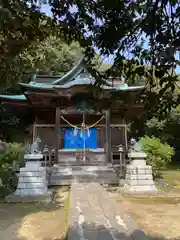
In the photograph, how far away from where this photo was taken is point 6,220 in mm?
6402

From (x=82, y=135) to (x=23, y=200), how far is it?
6374mm

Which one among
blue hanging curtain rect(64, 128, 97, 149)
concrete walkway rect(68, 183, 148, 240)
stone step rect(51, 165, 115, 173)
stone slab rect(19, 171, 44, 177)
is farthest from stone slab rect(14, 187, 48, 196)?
blue hanging curtain rect(64, 128, 97, 149)

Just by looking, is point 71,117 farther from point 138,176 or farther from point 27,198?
point 27,198

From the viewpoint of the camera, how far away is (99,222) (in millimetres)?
4918

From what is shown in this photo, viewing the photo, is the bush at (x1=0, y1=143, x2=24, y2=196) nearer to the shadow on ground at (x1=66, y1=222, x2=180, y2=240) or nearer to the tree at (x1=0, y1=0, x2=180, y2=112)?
the shadow on ground at (x1=66, y1=222, x2=180, y2=240)

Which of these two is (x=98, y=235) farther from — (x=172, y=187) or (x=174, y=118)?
(x=174, y=118)

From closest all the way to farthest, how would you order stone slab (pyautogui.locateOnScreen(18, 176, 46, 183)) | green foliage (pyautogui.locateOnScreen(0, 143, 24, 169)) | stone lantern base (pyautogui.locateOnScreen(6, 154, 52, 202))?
1. stone lantern base (pyautogui.locateOnScreen(6, 154, 52, 202))
2. stone slab (pyautogui.locateOnScreen(18, 176, 46, 183))
3. green foliage (pyautogui.locateOnScreen(0, 143, 24, 169))

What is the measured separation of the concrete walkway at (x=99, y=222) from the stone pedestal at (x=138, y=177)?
2.67 metres

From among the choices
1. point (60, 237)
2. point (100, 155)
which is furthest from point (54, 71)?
point (60, 237)

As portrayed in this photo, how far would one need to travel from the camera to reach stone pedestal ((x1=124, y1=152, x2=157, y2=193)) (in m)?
9.71

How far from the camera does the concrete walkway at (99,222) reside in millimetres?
4016

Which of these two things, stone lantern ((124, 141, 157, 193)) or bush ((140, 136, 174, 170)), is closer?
stone lantern ((124, 141, 157, 193))

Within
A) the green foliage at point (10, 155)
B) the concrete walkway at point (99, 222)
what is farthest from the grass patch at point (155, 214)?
the green foliage at point (10, 155)

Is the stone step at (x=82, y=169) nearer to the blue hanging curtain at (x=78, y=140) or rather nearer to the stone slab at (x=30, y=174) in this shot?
the stone slab at (x=30, y=174)
